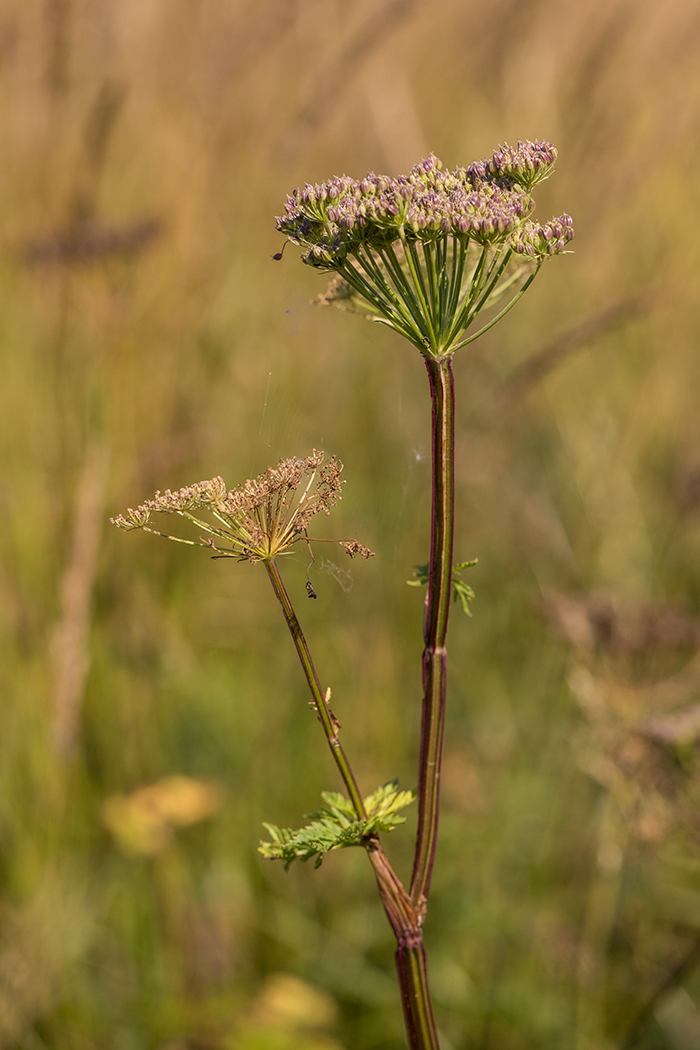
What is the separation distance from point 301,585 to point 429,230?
3.68 meters

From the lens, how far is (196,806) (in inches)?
129

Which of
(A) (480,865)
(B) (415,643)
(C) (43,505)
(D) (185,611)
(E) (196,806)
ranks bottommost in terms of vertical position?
(A) (480,865)

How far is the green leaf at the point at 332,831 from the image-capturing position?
3.86 feet

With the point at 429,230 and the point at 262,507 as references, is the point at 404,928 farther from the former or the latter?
the point at 429,230

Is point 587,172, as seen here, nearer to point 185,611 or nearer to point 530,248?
point 185,611

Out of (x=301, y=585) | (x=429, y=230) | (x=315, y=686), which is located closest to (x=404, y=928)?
(x=315, y=686)

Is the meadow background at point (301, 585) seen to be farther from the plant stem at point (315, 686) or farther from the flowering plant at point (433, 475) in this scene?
the plant stem at point (315, 686)

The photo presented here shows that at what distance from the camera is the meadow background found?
10.7 ft

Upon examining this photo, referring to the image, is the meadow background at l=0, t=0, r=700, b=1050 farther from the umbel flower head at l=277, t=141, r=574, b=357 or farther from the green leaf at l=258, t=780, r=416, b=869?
the umbel flower head at l=277, t=141, r=574, b=357

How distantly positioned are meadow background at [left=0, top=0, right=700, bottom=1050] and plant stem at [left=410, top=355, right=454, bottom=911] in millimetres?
1622

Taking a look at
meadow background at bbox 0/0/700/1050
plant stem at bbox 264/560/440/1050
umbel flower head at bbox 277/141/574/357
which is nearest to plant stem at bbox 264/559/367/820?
plant stem at bbox 264/560/440/1050

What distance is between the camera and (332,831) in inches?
48.6

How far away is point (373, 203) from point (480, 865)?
11.0 feet

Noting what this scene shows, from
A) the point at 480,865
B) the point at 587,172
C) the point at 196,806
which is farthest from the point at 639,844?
the point at 587,172
